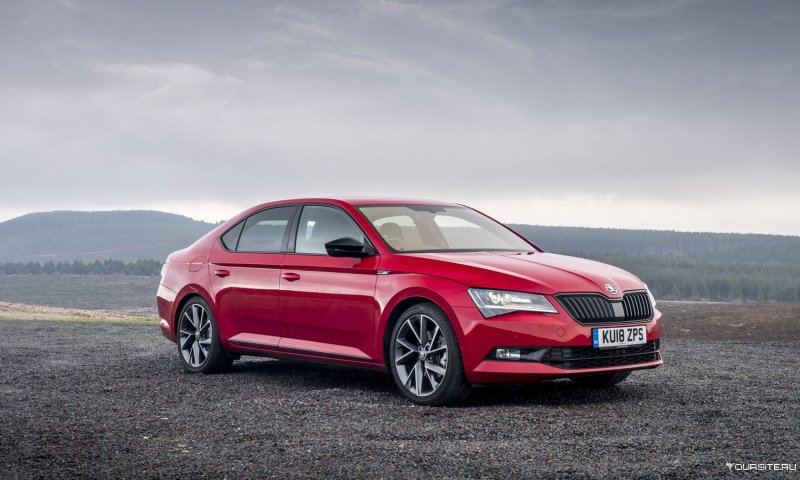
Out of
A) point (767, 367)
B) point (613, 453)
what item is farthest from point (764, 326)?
point (613, 453)

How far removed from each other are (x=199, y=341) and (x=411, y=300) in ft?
10.9

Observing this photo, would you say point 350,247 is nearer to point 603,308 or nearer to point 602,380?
point 603,308

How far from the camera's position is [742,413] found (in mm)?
7031

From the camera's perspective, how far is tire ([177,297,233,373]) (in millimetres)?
9633

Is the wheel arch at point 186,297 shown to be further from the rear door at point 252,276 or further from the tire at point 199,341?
the rear door at point 252,276

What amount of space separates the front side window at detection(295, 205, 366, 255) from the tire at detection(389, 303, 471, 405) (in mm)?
1143

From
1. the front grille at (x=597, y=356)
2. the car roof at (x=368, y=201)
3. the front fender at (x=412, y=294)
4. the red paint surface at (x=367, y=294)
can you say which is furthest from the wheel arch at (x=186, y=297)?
the front grille at (x=597, y=356)

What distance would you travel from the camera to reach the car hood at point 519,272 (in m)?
7.05

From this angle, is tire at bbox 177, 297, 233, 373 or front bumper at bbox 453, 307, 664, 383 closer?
front bumper at bbox 453, 307, 664, 383

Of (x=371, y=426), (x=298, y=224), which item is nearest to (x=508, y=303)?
(x=371, y=426)

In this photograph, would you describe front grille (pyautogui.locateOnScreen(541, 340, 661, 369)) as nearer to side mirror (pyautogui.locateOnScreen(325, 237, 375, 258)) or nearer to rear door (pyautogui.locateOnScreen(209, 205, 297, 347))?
side mirror (pyautogui.locateOnScreen(325, 237, 375, 258))

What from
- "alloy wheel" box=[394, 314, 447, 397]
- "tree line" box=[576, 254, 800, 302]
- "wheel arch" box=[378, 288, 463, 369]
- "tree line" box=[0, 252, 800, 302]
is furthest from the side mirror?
"tree line" box=[0, 252, 800, 302]

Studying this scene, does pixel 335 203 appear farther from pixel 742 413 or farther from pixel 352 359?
pixel 742 413

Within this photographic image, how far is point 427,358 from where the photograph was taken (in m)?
7.32
